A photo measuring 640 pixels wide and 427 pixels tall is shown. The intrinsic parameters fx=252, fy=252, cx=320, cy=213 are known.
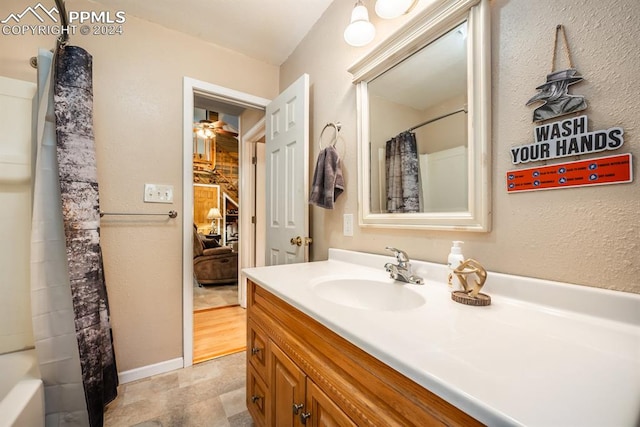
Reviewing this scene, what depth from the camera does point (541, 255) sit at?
712mm

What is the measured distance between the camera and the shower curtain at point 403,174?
111cm

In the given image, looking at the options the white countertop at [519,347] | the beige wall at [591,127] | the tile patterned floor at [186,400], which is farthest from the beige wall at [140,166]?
the beige wall at [591,127]

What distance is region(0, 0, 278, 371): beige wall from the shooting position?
1.57 m

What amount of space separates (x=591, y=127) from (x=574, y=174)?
117 mm

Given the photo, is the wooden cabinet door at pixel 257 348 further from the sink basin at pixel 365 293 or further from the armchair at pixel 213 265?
the armchair at pixel 213 265

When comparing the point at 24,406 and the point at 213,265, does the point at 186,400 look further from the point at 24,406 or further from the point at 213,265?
the point at 213,265

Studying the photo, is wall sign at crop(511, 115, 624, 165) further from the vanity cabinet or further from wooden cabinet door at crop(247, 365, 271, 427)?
wooden cabinet door at crop(247, 365, 271, 427)

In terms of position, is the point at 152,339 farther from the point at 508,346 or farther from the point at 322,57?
the point at 322,57

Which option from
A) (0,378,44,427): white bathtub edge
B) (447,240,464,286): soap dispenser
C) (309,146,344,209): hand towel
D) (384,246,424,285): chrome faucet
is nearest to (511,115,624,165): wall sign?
(447,240,464,286): soap dispenser

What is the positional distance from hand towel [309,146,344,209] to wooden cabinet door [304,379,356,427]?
2.88ft

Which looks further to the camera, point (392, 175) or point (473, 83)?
point (392, 175)

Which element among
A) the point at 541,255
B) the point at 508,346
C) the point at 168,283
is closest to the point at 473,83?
the point at 541,255

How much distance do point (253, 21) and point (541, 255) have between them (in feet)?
6.63

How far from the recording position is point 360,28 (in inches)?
47.3
